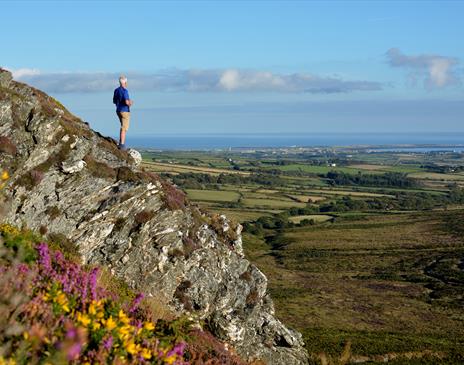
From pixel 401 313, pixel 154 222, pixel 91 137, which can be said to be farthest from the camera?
pixel 401 313

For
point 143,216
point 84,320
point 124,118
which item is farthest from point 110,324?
point 124,118

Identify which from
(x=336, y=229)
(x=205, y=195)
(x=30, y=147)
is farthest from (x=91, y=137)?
(x=205, y=195)

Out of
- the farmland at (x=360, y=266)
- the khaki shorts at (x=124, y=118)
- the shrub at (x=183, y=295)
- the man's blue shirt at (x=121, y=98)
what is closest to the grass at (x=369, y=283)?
the farmland at (x=360, y=266)

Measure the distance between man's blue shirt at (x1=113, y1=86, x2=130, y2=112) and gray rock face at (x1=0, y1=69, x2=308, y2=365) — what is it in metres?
1.68

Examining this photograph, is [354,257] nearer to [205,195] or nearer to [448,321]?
[448,321]

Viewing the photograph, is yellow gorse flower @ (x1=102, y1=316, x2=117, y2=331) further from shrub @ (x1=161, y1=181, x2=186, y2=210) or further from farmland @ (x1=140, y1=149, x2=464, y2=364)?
shrub @ (x1=161, y1=181, x2=186, y2=210)

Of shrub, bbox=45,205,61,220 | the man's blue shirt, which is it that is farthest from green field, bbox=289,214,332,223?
shrub, bbox=45,205,61,220

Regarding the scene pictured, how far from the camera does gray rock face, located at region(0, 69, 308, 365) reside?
1922 cm

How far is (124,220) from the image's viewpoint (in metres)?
20.5

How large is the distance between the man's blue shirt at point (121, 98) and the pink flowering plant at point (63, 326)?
13912 millimetres

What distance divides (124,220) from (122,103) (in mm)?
5699

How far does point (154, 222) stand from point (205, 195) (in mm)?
152327

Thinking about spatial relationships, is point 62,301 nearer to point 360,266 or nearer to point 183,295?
point 183,295

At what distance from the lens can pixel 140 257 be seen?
64.9 ft
